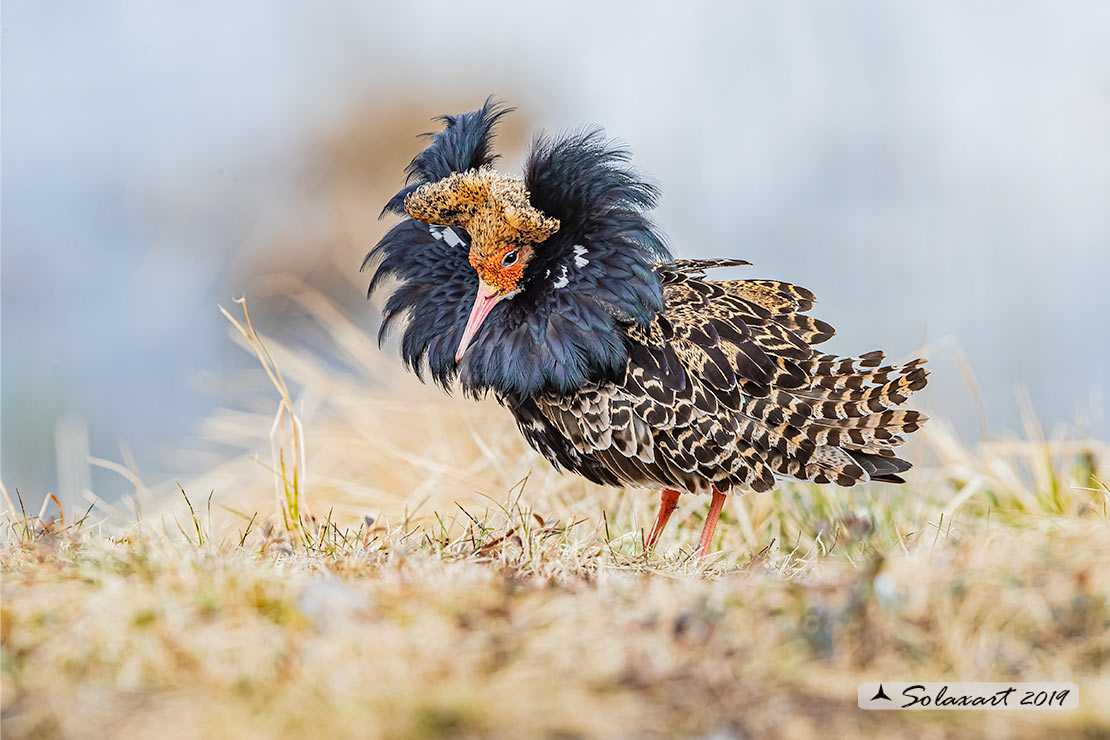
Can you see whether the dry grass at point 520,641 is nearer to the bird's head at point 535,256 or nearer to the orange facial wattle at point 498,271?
the bird's head at point 535,256

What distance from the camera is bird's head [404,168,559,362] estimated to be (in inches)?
151

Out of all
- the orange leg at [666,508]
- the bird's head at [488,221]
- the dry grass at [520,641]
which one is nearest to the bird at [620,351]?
the bird's head at [488,221]

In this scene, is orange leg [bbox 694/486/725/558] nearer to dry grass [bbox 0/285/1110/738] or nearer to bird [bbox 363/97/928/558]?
bird [bbox 363/97/928/558]

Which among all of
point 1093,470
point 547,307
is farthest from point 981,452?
point 547,307

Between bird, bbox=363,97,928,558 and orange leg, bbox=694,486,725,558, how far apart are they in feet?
0.05

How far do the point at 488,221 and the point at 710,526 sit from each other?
161 centimetres

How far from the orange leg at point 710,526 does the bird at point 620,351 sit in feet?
0.05

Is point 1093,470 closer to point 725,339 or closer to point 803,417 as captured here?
point 803,417

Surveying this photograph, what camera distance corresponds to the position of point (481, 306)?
13.1 feet

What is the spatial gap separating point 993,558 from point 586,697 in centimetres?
115

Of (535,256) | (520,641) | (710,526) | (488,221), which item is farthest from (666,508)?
(520,641)

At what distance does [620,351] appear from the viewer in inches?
151

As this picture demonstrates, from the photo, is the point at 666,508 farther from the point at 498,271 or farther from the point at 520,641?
the point at 520,641

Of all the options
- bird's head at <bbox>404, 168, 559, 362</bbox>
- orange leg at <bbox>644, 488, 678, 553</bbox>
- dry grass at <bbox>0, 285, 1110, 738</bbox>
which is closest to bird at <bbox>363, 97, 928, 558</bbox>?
bird's head at <bbox>404, 168, 559, 362</bbox>
